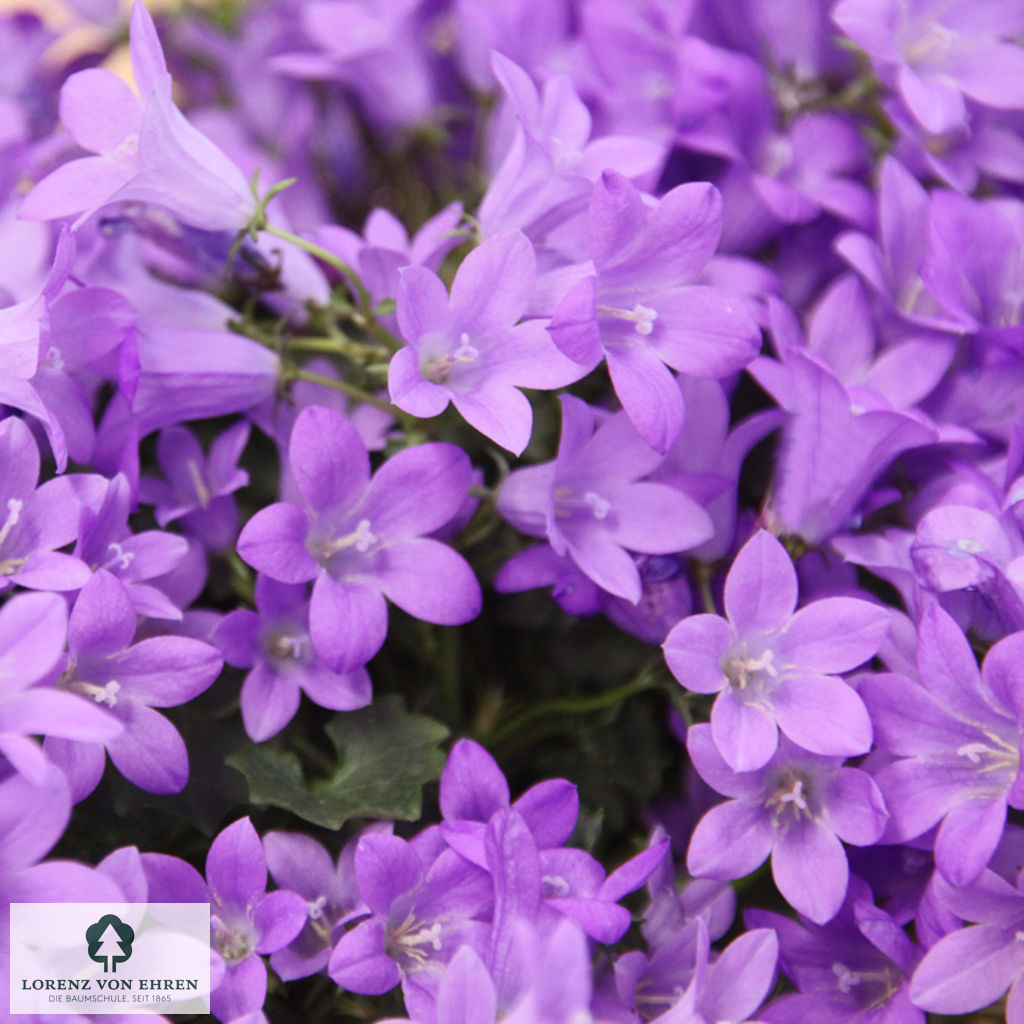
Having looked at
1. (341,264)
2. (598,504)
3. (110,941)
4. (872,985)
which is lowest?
(872,985)

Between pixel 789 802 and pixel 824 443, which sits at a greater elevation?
pixel 824 443

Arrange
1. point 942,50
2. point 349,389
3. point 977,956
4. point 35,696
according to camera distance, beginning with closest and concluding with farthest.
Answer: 1. point 35,696
2. point 977,956
3. point 349,389
4. point 942,50

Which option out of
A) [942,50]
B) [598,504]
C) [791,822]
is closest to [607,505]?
[598,504]

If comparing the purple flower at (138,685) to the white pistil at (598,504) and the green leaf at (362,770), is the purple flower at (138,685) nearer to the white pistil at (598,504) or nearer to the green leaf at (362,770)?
the green leaf at (362,770)

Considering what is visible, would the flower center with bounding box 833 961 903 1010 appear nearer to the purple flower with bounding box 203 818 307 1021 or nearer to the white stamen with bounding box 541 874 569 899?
the white stamen with bounding box 541 874 569 899

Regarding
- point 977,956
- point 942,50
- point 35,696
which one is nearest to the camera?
point 35,696

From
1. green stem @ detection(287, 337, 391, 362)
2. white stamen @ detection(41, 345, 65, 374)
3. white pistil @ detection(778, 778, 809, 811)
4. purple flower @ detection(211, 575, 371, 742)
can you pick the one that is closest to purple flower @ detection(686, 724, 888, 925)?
white pistil @ detection(778, 778, 809, 811)

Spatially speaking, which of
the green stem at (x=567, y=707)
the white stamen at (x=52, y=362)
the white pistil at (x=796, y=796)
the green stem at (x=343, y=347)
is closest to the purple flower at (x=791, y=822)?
the white pistil at (x=796, y=796)

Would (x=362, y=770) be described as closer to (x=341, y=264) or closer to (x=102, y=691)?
(x=102, y=691)
